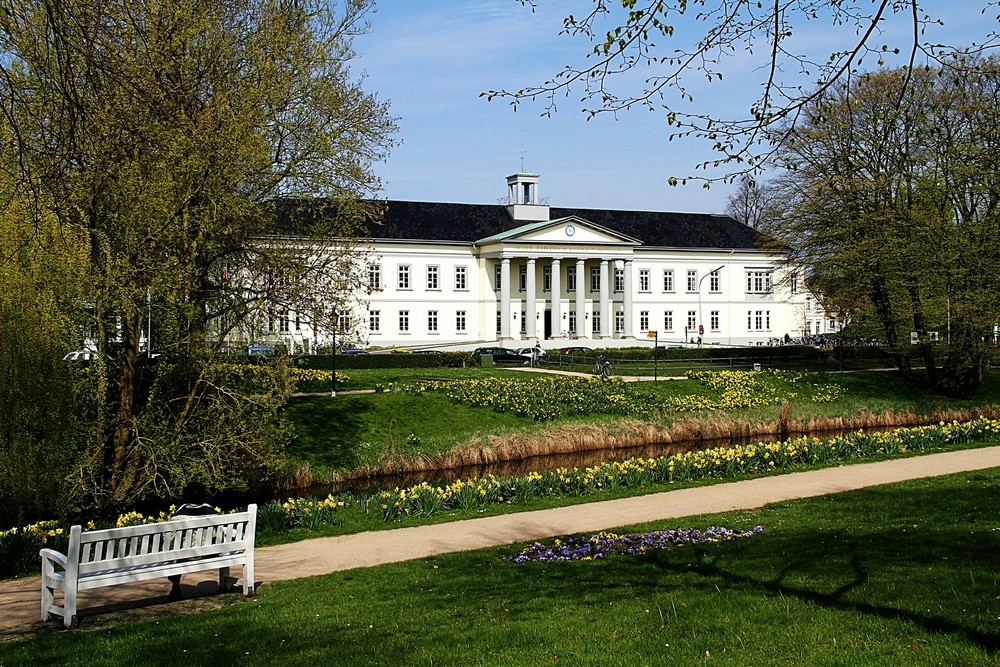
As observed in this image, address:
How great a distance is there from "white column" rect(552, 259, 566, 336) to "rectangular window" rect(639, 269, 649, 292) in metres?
7.55

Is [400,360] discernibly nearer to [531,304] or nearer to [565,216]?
[531,304]

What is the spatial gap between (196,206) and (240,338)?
9.91 feet

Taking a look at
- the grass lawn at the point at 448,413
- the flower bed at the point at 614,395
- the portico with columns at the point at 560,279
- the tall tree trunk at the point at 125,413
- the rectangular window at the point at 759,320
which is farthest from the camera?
the rectangular window at the point at 759,320

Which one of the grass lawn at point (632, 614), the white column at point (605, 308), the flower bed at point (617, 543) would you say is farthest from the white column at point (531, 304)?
the grass lawn at point (632, 614)

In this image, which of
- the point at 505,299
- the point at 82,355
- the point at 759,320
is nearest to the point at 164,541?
the point at 82,355

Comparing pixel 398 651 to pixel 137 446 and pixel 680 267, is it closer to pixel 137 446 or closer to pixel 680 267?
pixel 137 446

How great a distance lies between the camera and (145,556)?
849 cm

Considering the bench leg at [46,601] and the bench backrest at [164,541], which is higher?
the bench backrest at [164,541]

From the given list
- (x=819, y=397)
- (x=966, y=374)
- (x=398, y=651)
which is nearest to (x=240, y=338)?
(x=398, y=651)

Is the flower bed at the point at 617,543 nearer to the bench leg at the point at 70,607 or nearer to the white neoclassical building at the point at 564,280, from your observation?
the bench leg at the point at 70,607

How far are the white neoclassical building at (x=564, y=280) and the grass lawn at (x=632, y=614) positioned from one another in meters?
52.5

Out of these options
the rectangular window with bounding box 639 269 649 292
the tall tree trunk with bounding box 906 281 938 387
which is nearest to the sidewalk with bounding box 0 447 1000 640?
the tall tree trunk with bounding box 906 281 938 387

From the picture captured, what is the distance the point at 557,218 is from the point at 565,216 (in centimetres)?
62

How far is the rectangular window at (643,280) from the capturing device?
71625 mm
